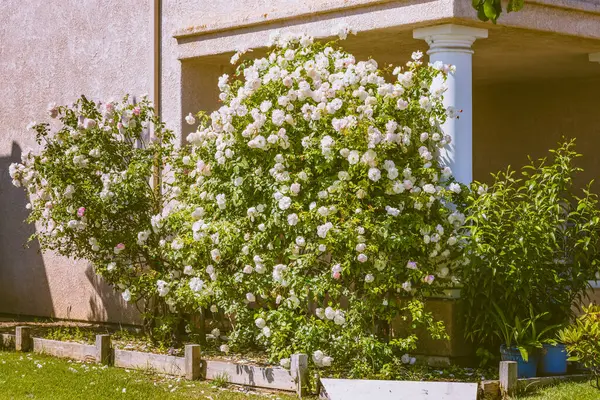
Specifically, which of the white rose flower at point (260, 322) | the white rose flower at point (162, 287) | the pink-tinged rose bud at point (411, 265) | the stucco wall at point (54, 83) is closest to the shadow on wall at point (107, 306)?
the stucco wall at point (54, 83)

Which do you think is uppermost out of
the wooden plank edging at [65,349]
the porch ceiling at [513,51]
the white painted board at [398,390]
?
the porch ceiling at [513,51]

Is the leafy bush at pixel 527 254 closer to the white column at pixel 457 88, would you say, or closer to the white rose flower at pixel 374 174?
the white column at pixel 457 88

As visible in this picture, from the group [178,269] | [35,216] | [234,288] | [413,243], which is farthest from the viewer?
[35,216]

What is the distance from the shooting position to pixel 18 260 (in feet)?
49.5

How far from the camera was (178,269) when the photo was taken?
11000 millimetres

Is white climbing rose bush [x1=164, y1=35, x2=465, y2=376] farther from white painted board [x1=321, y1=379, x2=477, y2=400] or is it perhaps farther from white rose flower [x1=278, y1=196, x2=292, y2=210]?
white painted board [x1=321, y1=379, x2=477, y2=400]

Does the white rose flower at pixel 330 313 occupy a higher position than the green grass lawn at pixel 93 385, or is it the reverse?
the white rose flower at pixel 330 313

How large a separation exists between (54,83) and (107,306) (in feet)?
9.87

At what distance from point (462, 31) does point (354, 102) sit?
1.31m

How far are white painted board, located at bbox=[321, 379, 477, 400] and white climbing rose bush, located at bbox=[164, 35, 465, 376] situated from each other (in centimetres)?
84

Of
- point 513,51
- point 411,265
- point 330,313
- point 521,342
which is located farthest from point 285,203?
point 513,51

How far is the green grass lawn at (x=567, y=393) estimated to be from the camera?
8.46 metres

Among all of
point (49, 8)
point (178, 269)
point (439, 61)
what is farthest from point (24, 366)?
point (49, 8)

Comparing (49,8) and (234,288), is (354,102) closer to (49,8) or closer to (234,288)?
(234,288)
